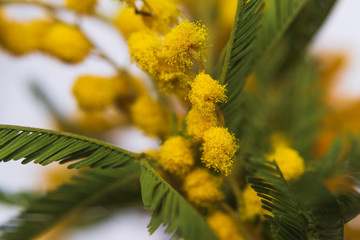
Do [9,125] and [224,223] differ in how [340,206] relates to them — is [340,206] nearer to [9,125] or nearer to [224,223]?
[224,223]

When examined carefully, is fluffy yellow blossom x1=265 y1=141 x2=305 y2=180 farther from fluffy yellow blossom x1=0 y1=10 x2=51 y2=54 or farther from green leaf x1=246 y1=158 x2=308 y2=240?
fluffy yellow blossom x1=0 y1=10 x2=51 y2=54

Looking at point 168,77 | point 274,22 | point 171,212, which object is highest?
point 274,22

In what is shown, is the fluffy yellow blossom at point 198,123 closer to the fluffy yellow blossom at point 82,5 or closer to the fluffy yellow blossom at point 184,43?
the fluffy yellow blossom at point 184,43

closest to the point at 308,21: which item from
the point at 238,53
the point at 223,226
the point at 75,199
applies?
the point at 238,53

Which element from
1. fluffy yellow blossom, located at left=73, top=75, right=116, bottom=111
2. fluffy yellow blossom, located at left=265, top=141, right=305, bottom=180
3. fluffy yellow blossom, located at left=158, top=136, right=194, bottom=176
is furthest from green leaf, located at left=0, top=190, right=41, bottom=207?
fluffy yellow blossom, located at left=265, top=141, right=305, bottom=180

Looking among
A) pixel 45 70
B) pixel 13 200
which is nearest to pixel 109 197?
pixel 13 200

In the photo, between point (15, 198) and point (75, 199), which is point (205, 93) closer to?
point (75, 199)
